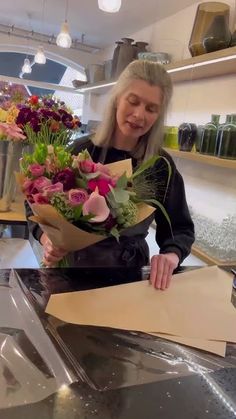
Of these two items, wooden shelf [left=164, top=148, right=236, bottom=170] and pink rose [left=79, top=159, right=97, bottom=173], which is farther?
wooden shelf [left=164, top=148, right=236, bottom=170]

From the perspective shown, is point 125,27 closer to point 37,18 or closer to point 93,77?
point 93,77

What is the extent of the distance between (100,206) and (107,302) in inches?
8.1

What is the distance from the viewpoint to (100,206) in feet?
2.38

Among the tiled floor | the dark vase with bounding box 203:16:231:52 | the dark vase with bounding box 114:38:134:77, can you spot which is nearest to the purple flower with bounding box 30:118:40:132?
the tiled floor

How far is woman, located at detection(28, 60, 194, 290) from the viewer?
127cm

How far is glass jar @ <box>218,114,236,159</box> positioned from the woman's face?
895 mm

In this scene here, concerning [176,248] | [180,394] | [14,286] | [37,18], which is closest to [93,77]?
[37,18]

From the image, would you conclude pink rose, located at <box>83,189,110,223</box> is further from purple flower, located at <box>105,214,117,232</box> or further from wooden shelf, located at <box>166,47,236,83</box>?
wooden shelf, located at <box>166,47,236,83</box>

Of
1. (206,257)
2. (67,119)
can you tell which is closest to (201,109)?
(206,257)

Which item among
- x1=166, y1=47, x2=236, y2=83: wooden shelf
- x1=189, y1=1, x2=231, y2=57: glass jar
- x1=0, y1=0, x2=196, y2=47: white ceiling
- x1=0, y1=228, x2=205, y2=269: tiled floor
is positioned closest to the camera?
x1=0, y1=228, x2=205, y2=269: tiled floor

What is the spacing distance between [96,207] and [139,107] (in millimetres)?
661

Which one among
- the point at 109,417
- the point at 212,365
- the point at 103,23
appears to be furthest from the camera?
the point at 103,23

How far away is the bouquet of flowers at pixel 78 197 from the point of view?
735 millimetres

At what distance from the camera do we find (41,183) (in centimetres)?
78
